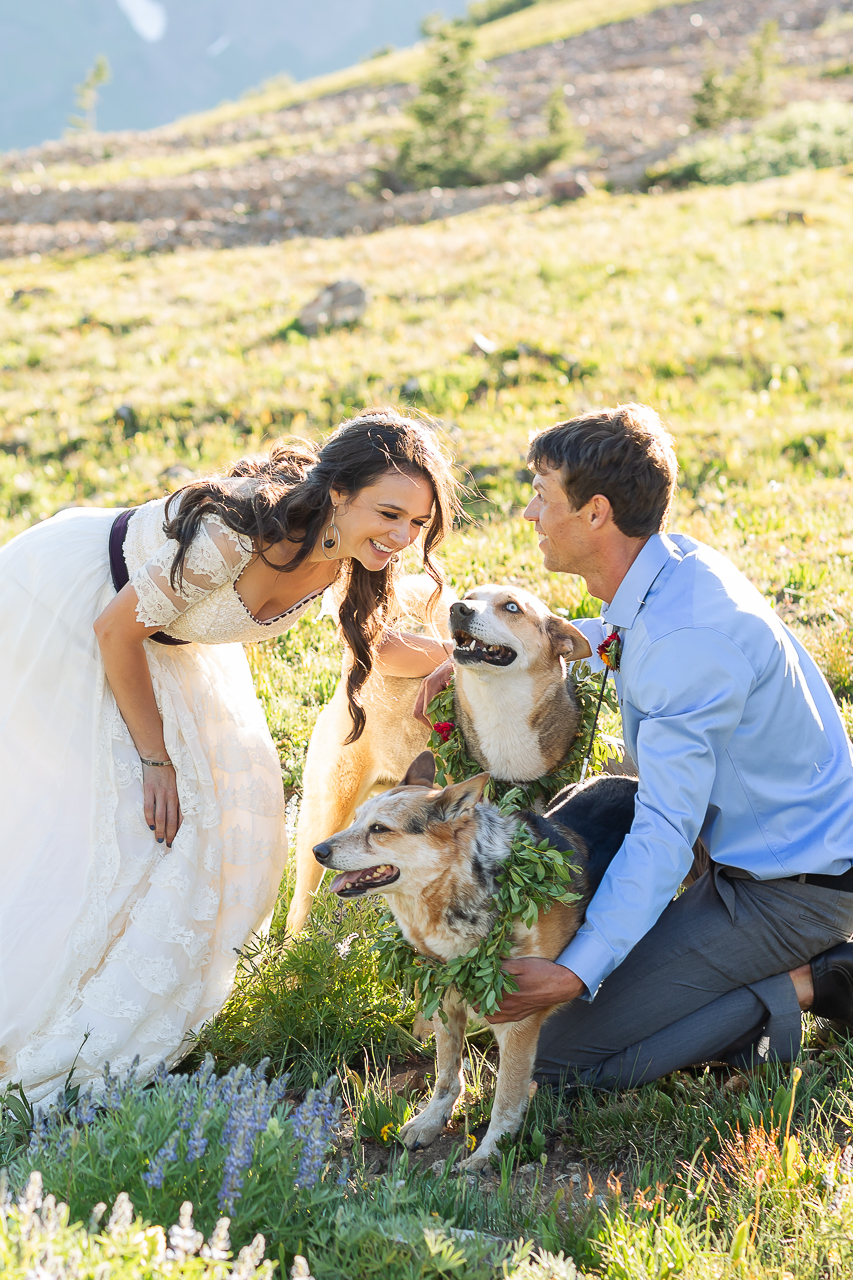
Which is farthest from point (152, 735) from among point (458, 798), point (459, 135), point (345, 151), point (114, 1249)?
point (345, 151)

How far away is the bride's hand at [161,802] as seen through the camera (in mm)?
4043

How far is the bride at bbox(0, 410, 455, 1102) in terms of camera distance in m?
3.79

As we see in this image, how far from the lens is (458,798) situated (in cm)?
317

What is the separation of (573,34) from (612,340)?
159ft

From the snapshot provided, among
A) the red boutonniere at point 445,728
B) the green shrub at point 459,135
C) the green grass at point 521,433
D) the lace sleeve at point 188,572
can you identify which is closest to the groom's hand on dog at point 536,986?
the green grass at point 521,433

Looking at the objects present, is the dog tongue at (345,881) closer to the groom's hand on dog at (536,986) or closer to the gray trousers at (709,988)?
the groom's hand on dog at (536,986)

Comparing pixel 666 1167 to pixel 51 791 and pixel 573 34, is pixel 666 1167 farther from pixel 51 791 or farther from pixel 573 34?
pixel 573 34

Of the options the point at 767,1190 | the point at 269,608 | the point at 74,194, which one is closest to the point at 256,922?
the point at 269,608

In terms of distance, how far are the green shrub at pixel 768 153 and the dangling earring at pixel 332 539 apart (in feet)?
77.9

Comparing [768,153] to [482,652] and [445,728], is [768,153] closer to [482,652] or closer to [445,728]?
[445,728]

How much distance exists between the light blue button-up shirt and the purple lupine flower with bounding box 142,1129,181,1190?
53.7 inches

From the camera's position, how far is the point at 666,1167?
3.05 meters

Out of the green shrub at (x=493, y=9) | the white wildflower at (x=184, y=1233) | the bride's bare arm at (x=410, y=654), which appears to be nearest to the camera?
the white wildflower at (x=184, y=1233)

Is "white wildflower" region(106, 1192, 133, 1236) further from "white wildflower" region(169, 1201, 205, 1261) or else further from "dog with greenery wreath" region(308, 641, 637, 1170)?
"dog with greenery wreath" region(308, 641, 637, 1170)
